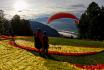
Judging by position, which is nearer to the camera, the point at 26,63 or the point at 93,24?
the point at 26,63

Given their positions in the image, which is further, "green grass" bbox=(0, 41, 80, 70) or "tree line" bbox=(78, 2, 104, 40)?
"tree line" bbox=(78, 2, 104, 40)

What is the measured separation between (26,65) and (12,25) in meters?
107

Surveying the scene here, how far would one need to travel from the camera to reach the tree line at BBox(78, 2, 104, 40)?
340 feet

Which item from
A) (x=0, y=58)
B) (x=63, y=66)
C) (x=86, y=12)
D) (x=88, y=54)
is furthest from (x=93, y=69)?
(x=86, y=12)

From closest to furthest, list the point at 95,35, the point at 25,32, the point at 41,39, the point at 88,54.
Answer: the point at 41,39 → the point at 88,54 → the point at 95,35 → the point at 25,32

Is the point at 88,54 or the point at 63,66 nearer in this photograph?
the point at 63,66

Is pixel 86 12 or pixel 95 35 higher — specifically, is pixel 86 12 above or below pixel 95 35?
above

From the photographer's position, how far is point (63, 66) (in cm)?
2423

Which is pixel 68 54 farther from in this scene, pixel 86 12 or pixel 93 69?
pixel 86 12

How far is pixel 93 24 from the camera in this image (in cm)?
10475

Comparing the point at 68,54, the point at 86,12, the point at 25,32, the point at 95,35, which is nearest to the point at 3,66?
the point at 68,54

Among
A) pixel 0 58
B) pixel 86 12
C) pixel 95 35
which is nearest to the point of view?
pixel 0 58

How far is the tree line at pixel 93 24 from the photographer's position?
340 feet

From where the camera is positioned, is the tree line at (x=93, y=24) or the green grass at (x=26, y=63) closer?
the green grass at (x=26, y=63)
